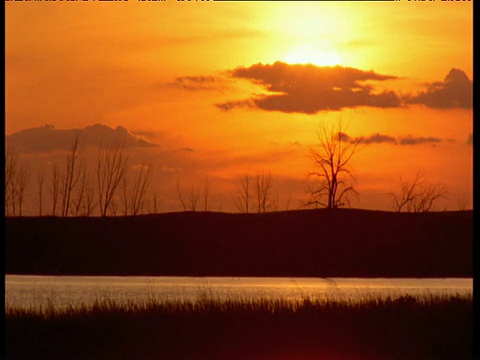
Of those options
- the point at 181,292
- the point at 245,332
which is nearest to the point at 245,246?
the point at 181,292

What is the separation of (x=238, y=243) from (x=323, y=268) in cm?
557

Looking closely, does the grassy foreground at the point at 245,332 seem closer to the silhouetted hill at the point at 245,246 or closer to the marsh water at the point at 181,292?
the marsh water at the point at 181,292

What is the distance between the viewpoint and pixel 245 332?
16.7 meters

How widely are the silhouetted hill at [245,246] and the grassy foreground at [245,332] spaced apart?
40.1 meters

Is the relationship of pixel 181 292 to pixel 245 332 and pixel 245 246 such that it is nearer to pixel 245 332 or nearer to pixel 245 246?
pixel 245 332

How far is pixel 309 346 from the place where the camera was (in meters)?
16.0

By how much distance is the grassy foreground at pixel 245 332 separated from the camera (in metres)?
15.5

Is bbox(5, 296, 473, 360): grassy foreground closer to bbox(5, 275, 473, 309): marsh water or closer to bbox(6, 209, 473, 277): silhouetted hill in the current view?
bbox(5, 275, 473, 309): marsh water

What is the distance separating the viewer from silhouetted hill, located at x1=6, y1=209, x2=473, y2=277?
59.3 metres

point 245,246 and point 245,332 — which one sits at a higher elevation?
point 245,246

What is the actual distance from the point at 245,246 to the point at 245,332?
147 ft

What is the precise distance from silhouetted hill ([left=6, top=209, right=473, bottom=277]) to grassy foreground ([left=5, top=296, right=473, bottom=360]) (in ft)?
132

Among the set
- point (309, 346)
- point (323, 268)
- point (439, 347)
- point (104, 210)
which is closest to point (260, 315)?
point (309, 346)

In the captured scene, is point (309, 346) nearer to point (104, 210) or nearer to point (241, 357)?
point (241, 357)
